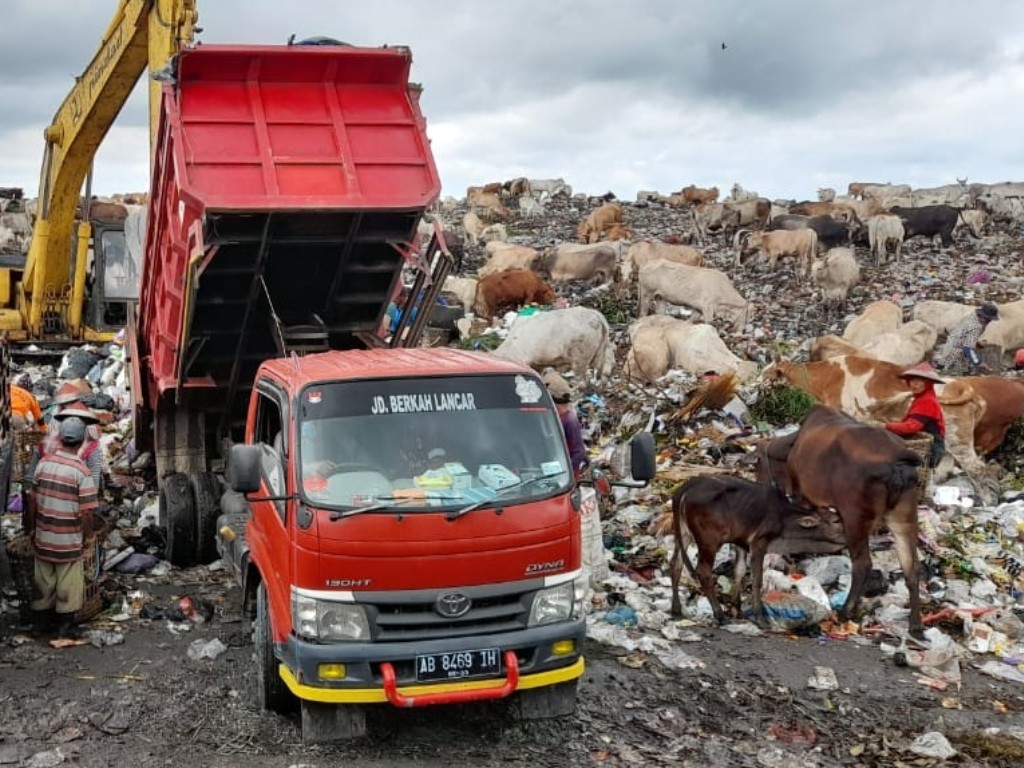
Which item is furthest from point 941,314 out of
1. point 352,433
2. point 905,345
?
point 352,433

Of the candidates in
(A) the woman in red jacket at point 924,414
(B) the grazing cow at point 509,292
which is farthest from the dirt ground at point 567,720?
(B) the grazing cow at point 509,292

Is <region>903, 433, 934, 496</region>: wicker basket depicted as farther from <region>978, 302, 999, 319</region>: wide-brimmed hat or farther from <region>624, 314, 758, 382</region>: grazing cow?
<region>978, 302, 999, 319</region>: wide-brimmed hat

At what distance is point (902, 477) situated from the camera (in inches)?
295

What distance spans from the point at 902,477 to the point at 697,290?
538 inches

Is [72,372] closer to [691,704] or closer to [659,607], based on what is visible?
[659,607]

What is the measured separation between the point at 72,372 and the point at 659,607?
10.6 metres

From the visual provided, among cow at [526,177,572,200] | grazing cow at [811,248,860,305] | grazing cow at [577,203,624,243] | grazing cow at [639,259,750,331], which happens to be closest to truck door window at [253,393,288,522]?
grazing cow at [639,259,750,331]

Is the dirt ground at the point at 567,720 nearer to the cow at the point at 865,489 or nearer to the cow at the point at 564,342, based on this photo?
the cow at the point at 865,489

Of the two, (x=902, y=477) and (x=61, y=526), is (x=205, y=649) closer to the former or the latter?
(x=61, y=526)

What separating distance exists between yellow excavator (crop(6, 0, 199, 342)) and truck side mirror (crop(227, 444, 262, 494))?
3343mm

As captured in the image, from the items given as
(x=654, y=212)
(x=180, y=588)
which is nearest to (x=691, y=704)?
(x=180, y=588)

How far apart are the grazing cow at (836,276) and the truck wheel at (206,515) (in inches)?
614

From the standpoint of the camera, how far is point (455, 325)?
62.0ft

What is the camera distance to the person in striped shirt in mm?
7160
